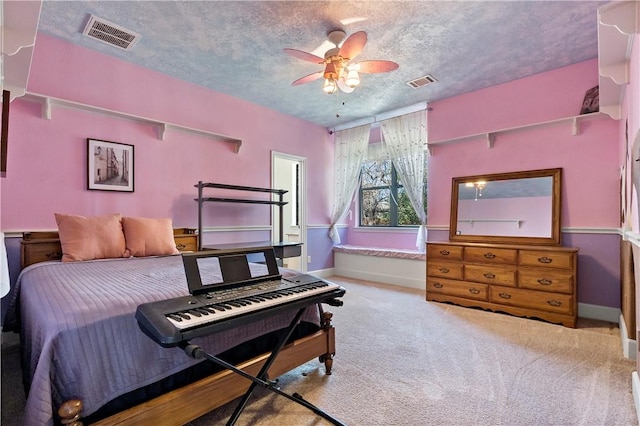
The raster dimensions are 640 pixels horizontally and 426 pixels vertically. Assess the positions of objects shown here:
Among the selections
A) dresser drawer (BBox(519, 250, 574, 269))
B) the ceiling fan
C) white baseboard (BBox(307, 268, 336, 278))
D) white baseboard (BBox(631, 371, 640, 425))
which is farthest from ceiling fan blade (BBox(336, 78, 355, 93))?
white baseboard (BBox(307, 268, 336, 278))

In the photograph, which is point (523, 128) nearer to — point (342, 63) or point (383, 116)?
point (383, 116)

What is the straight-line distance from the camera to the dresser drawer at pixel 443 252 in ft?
12.2

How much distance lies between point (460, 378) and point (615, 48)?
8.15ft

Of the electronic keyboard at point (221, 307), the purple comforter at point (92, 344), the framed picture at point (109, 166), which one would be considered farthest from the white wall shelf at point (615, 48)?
the framed picture at point (109, 166)

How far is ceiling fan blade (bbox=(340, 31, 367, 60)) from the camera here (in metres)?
2.34

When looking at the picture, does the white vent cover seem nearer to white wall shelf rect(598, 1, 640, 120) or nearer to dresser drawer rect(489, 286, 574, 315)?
white wall shelf rect(598, 1, 640, 120)

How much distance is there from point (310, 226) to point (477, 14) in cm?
354

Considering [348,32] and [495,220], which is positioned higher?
[348,32]

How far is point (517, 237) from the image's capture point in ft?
12.1

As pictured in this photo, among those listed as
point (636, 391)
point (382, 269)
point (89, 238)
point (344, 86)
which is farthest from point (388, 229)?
point (89, 238)

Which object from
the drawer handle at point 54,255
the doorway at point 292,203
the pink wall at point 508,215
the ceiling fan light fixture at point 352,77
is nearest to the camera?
the ceiling fan light fixture at point 352,77

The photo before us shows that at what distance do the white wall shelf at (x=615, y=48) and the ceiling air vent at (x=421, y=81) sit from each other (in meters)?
1.52

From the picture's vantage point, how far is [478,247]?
357 cm

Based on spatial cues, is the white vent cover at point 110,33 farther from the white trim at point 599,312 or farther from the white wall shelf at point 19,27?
the white trim at point 599,312
